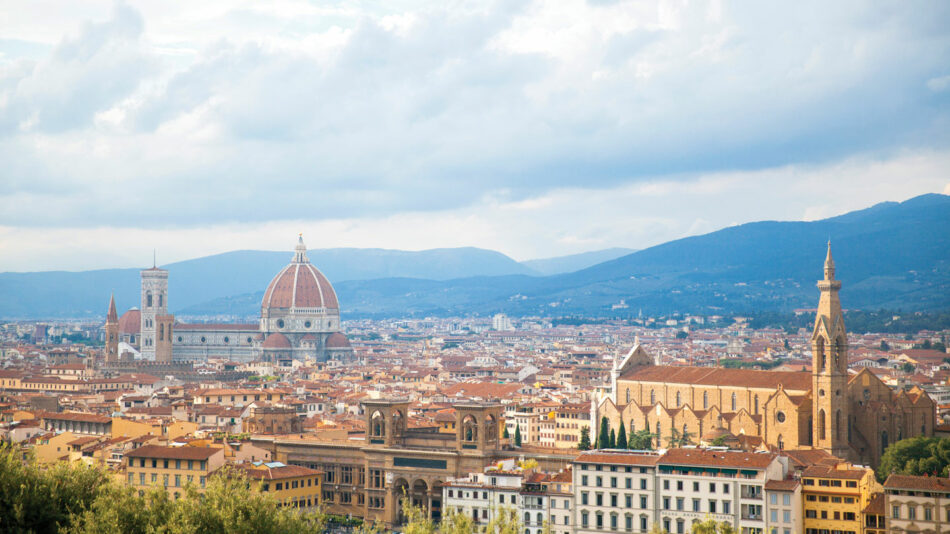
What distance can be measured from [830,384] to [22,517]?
44553 mm

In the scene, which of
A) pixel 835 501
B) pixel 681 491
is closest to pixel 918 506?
pixel 835 501

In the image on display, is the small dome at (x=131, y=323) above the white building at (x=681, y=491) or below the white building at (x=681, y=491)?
above

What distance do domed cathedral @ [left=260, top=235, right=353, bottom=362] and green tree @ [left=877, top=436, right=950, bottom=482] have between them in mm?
117653

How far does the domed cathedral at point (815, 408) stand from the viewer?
6738 centimetres

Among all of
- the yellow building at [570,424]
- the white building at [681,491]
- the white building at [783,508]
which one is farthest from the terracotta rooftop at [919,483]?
the yellow building at [570,424]

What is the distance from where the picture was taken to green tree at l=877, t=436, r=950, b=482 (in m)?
58.5

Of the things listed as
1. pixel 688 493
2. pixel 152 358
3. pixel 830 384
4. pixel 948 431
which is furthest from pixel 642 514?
pixel 152 358

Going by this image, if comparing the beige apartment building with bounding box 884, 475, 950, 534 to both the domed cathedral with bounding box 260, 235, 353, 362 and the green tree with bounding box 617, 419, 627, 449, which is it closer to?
the green tree with bounding box 617, 419, 627, 449

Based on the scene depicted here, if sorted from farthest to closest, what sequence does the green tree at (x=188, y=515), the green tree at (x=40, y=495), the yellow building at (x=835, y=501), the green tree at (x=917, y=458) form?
the green tree at (x=917, y=458) → the yellow building at (x=835, y=501) → the green tree at (x=40, y=495) → the green tree at (x=188, y=515)

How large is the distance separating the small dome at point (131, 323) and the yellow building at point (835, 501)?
459 ft

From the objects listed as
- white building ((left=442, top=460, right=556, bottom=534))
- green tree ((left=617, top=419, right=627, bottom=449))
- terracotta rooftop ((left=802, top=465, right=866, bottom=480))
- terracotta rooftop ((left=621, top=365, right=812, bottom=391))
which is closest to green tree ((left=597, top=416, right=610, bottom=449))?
green tree ((left=617, top=419, right=627, bottom=449))

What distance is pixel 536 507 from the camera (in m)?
51.4

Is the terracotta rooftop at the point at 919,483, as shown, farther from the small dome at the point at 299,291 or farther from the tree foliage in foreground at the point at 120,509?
the small dome at the point at 299,291

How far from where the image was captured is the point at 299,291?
183 meters
